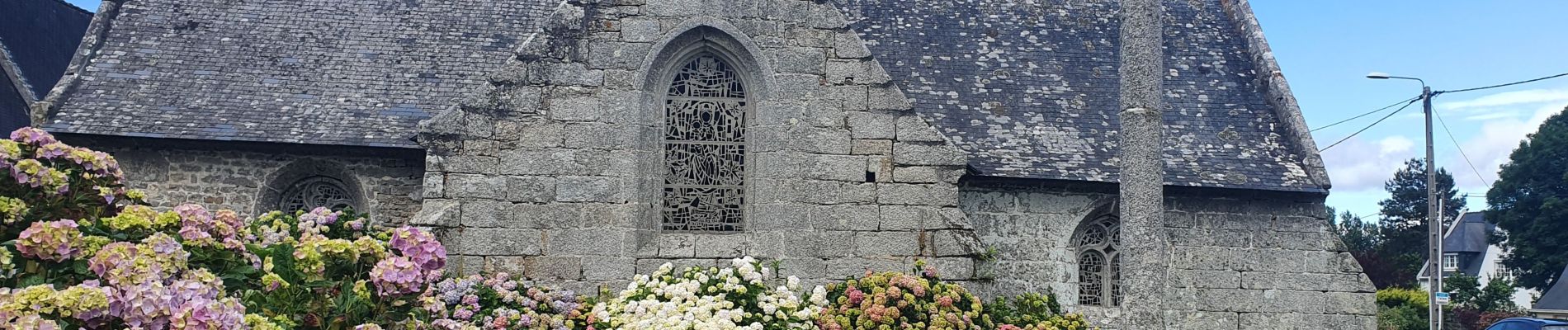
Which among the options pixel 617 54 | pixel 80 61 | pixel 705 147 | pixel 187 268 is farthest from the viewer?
pixel 80 61

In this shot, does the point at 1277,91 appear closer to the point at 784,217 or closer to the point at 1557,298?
the point at 784,217

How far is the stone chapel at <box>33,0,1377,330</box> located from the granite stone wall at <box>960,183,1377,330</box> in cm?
3

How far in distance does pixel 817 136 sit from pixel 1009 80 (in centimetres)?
474

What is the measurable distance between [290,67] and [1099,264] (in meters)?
9.69

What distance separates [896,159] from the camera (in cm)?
977

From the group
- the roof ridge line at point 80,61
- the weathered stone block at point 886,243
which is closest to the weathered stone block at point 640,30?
the weathered stone block at point 886,243

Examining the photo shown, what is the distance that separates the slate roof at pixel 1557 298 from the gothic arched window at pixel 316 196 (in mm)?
29085

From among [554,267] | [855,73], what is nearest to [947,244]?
[855,73]

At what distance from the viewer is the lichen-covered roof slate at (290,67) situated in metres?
12.3

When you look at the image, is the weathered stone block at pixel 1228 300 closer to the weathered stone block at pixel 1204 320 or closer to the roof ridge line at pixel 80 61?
the weathered stone block at pixel 1204 320

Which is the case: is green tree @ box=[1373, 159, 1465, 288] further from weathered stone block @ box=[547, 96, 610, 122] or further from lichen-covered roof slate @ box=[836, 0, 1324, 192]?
weathered stone block @ box=[547, 96, 610, 122]

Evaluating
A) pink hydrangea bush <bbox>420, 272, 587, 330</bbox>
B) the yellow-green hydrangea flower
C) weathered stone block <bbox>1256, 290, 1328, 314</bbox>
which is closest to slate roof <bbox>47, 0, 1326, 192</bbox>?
weathered stone block <bbox>1256, 290, 1328, 314</bbox>

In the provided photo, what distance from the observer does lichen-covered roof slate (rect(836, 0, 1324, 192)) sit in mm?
12742

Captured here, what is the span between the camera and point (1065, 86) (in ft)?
45.6
